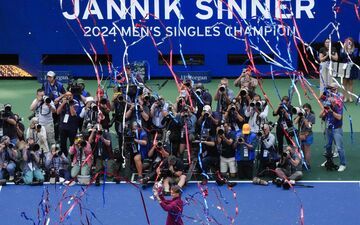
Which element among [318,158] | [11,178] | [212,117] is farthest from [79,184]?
[318,158]

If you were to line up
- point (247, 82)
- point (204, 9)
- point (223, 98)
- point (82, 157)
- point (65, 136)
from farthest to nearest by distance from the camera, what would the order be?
point (204, 9) → point (247, 82) → point (223, 98) → point (65, 136) → point (82, 157)

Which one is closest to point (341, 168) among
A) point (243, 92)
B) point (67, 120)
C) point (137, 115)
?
point (243, 92)

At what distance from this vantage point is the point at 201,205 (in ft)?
58.1

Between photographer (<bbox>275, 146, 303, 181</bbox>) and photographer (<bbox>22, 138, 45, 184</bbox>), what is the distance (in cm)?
451

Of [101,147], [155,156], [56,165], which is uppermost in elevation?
[101,147]

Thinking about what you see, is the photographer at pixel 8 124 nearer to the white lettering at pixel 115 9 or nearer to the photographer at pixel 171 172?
the photographer at pixel 171 172

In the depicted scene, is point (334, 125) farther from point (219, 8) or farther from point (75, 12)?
point (75, 12)

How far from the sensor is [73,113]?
1980 centimetres

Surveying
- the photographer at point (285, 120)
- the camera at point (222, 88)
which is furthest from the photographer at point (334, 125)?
the camera at point (222, 88)

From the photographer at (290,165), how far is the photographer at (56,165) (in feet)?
13.2

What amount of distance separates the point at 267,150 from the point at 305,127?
92cm

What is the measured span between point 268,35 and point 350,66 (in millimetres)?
2868

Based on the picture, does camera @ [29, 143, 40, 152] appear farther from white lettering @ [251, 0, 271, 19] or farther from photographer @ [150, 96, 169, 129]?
white lettering @ [251, 0, 271, 19]

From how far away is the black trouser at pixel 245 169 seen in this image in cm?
1897
